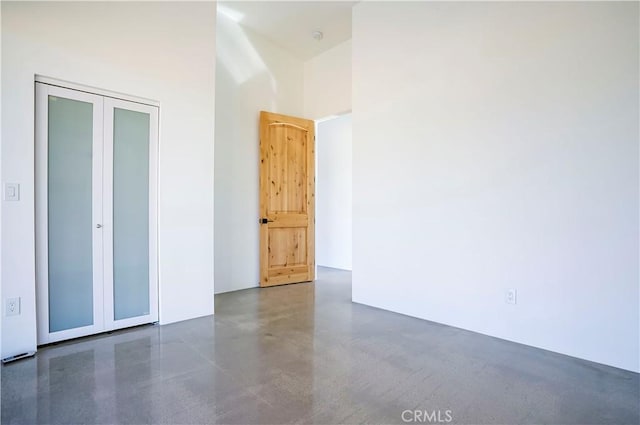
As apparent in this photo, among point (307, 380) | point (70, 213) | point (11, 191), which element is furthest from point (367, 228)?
point (11, 191)

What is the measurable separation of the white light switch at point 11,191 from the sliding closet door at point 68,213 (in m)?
0.15

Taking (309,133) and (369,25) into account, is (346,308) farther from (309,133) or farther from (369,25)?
(369,25)

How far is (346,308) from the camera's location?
3730mm

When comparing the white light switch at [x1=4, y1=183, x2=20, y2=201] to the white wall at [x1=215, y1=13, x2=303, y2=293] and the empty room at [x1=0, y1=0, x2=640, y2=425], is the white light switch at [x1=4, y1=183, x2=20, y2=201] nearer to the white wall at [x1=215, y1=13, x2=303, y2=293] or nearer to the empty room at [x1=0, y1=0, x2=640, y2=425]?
the empty room at [x1=0, y1=0, x2=640, y2=425]

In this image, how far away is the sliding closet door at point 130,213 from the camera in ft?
9.52

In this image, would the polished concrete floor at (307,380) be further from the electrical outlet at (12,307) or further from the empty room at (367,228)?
the electrical outlet at (12,307)

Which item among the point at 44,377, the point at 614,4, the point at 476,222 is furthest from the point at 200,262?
the point at 614,4

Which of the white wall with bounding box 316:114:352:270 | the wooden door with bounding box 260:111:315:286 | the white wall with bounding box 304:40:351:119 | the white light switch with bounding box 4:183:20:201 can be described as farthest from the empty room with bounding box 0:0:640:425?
the white wall with bounding box 316:114:352:270

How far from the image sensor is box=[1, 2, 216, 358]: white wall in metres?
2.39

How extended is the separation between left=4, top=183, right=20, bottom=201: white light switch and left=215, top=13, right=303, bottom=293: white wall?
2167 mm

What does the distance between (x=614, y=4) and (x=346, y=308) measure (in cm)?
333

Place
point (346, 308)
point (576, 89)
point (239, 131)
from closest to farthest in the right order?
point (576, 89), point (346, 308), point (239, 131)

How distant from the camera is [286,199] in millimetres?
4980

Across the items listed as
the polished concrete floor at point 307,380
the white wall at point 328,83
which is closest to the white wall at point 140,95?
the polished concrete floor at point 307,380
